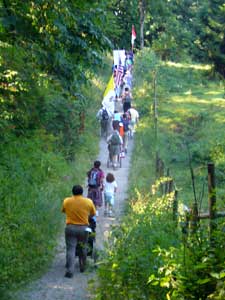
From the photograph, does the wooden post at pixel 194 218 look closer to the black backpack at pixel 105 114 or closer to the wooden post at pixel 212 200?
the wooden post at pixel 212 200

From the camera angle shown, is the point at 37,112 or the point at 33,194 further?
the point at 37,112

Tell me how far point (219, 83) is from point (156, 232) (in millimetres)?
34069

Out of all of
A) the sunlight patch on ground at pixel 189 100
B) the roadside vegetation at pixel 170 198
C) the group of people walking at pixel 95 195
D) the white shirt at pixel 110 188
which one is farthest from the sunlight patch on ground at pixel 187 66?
the white shirt at pixel 110 188

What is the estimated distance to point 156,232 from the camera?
372 inches

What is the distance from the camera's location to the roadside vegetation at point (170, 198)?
6.12 meters

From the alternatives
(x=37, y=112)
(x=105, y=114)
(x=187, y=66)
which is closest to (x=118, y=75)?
(x=105, y=114)

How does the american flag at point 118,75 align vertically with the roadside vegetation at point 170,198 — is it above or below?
above

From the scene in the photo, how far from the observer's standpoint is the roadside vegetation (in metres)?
6.12

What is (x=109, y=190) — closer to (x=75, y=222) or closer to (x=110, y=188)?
(x=110, y=188)

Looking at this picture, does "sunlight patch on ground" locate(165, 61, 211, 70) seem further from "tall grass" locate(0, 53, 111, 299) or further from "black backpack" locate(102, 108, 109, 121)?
"tall grass" locate(0, 53, 111, 299)

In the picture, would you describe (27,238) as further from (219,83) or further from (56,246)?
(219,83)

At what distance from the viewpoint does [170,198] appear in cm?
1209

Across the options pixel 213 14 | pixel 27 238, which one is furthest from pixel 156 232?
pixel 213 14

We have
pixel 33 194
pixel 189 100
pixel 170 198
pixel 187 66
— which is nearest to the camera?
pixel 170 198
